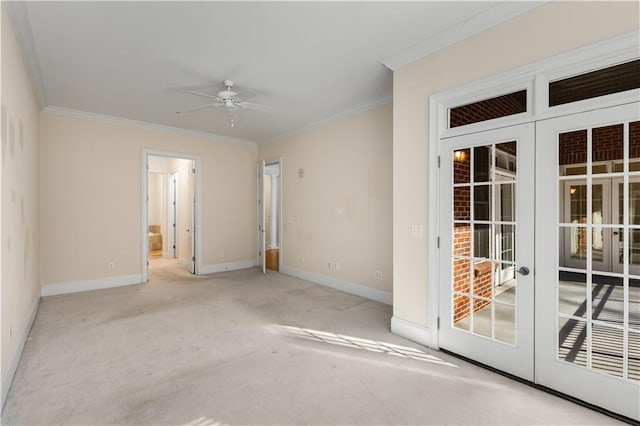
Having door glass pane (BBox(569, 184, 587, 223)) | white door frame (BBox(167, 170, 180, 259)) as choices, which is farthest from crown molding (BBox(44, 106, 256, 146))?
door glass pane (BBox(569, 184, 587, 223))

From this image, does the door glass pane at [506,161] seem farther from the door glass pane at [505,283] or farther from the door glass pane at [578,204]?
the door glass pane at [505,283]

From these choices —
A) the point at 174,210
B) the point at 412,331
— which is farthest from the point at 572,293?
the point at 174,210

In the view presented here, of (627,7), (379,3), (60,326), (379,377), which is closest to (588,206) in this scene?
(627,7)

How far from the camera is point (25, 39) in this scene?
2777mm

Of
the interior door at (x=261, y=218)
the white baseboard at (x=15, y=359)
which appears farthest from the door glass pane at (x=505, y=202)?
the interior door at (x=261, y=218)

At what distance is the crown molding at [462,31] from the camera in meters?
2.34

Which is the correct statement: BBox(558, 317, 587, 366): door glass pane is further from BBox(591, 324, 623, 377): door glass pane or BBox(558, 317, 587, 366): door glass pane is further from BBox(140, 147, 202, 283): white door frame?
BBox(140, 147, 202, 283): white door frame

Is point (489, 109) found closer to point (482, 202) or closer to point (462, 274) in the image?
point (482, 202)

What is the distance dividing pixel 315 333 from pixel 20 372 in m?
2.49

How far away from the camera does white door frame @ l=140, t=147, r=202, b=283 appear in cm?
554

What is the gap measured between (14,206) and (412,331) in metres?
3.75

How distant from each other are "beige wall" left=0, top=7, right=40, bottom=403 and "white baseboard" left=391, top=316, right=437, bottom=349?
3162 millimetres

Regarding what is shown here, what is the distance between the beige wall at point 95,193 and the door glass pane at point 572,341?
5.74 m

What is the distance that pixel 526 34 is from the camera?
233 cm
